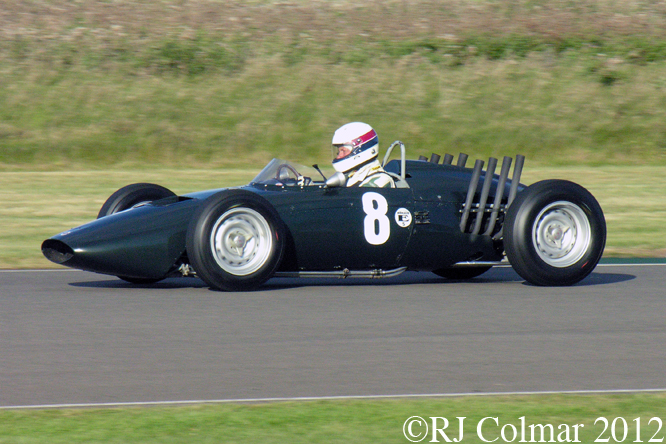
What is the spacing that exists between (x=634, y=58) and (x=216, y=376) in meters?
23.3

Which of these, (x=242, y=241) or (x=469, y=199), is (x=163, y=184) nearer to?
(x=469, y=199)

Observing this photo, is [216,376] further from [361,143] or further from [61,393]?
[361,143]

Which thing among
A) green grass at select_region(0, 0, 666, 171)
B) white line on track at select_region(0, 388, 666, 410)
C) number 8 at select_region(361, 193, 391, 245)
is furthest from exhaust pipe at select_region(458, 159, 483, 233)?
green grass at select_region(0, 0, 666, 171)

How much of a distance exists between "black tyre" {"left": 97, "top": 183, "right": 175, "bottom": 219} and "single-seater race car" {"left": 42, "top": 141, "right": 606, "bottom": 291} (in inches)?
0.5

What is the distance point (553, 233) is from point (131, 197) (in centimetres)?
356

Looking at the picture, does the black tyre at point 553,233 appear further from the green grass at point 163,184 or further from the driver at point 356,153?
the green grass at point 163,184

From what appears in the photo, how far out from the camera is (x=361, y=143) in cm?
881

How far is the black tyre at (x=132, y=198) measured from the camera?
8.72 metres

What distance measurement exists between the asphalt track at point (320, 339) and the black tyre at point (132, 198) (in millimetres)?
226

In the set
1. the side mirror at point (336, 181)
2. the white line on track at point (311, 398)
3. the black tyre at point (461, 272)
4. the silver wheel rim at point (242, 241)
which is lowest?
the white line on track at point (311, 398)

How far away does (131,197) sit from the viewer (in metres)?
8.85

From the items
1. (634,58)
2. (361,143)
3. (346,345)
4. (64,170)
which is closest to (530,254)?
(361,143)

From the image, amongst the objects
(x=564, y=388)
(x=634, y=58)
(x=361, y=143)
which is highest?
(x=634, y=58)

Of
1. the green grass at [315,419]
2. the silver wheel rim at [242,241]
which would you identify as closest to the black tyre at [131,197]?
the silver wheel rim at [242,241]
